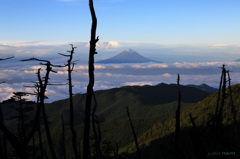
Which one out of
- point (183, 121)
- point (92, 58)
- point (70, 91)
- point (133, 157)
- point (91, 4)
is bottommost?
point (133, 157)

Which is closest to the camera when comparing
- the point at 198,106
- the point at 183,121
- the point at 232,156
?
the point at 232,156

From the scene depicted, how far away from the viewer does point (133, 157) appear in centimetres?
8700

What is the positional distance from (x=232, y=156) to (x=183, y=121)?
86.4 meters

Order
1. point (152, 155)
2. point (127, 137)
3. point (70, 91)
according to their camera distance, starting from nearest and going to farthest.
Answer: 1. point (70, 91)
2. point (152, 155)
3. point (127, 137)

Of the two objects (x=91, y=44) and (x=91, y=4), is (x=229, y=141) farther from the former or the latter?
(x=91, y=4)

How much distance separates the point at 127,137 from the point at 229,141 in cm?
17598

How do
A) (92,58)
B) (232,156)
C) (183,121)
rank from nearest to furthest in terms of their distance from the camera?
(232,156) < (92,58) < (183,121)

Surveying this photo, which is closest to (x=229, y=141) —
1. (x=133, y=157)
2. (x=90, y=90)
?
(x=90, y=90)

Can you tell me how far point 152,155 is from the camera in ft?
260

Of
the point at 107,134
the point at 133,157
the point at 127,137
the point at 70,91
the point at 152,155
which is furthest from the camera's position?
the point at 107,134

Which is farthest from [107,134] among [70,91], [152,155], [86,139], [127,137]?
[86,139]

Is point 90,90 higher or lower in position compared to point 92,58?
lower

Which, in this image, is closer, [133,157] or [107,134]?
[133,157]

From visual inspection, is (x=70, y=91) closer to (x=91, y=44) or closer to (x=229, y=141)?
(x=91, y=44)
